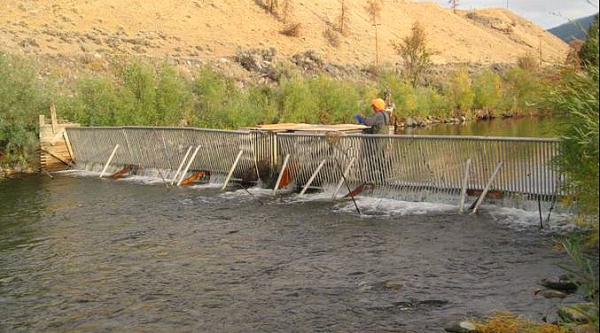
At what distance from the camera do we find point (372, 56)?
9988 centimetres

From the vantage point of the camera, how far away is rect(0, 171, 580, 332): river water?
9180 mm

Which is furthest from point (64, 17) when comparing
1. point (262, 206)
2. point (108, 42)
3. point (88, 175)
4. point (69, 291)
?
point (69, 291)

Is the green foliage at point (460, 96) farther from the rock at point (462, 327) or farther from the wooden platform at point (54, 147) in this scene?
the rock at point (462, 327)

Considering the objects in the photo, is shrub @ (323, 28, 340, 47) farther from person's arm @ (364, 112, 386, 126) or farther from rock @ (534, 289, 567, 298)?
rock @ (534, 289, 567, 298)

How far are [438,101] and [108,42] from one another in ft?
110

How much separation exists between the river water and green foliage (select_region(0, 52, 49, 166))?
29.1 feet

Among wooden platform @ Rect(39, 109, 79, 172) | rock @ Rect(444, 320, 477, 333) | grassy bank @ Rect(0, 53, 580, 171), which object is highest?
grassy bank @ Rect(0, 53, 580, 171)

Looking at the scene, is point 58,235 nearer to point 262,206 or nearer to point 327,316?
point 262,206

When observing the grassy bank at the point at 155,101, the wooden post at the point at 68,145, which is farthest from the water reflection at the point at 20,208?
the grassy bank at the point at 155,101

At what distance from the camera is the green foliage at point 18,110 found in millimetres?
26141

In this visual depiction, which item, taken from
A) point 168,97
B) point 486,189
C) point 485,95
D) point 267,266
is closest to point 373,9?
point 485,95

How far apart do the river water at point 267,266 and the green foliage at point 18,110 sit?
8875 millimetres

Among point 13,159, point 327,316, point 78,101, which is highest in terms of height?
point 78,101

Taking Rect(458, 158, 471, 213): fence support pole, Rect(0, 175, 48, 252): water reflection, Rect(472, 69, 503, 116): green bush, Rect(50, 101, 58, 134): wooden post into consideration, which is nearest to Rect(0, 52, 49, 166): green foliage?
Rect(50, 101, 58, 134): wooden post
